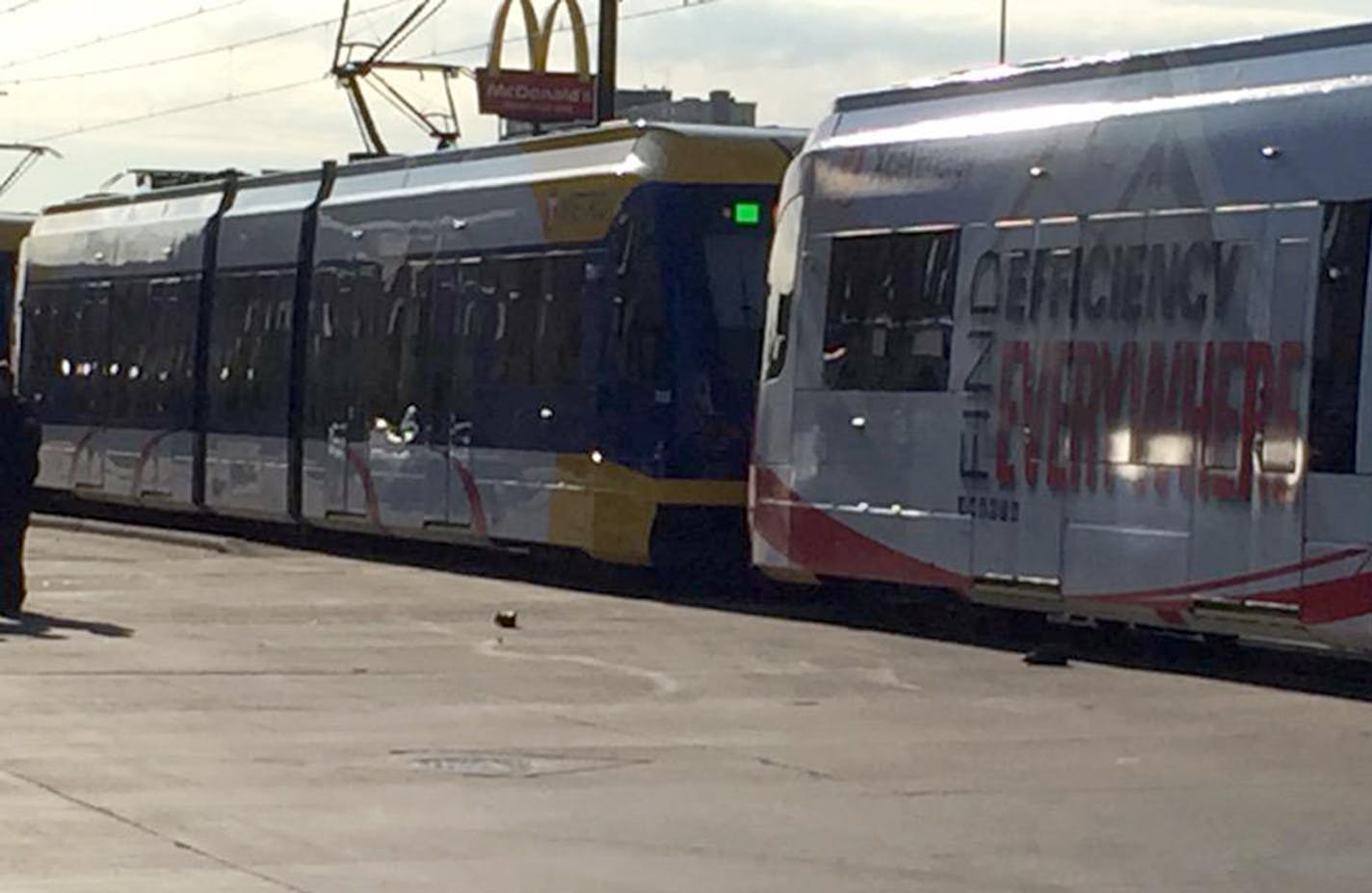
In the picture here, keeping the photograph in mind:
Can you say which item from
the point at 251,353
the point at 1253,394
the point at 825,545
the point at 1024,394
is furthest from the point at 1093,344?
the point at 251,353

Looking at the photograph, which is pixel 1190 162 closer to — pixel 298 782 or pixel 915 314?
pixel 915 314

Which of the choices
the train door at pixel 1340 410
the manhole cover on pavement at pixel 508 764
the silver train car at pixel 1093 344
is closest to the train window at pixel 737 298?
the silver train car at pixel 1093 344

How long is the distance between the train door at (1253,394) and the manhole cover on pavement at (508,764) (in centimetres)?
450

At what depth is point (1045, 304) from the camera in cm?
1872

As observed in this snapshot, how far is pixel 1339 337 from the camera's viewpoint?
1636cm

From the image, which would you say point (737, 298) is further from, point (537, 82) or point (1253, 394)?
point (537, 82)

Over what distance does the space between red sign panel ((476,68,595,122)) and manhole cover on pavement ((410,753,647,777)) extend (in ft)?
110

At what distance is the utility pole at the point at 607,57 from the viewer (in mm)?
37500

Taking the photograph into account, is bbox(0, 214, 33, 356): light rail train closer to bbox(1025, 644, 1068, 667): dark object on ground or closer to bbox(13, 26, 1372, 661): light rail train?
bbox(13, 26, 1372, 661): light rail train

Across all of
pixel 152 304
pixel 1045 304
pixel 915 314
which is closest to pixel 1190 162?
pixel 1045 304

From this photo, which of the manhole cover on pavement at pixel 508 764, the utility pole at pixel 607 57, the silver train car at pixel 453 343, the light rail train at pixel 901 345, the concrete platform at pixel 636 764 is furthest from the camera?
the utility pole at pixel 607 57

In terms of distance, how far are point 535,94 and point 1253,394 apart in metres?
31.1

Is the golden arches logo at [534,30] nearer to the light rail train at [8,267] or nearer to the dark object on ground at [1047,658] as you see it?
the light rail train at [8,267]

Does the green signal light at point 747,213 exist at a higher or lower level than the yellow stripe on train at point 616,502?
higher
